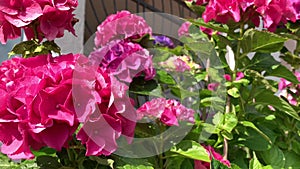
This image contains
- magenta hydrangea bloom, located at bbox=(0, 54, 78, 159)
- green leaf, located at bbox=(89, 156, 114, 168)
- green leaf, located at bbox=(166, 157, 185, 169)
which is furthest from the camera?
green leaf, located at bbox=(166, 157, 185, 169)

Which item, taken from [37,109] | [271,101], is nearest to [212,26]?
[271,101]

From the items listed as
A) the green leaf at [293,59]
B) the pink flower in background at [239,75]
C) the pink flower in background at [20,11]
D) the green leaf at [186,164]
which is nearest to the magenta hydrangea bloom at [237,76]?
the pink flower in background at [239,75]

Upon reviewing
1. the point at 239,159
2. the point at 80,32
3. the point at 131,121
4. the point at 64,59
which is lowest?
the point at 239,159

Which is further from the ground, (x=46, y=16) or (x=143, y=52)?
(x=46, y=16)

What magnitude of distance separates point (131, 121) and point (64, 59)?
0.18 metres

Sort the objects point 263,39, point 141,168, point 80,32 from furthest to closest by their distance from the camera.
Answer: point 80,32 → point 263,39 → point 141,168

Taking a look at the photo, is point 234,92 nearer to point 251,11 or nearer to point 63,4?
point 251,11

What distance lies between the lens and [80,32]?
2127 mm

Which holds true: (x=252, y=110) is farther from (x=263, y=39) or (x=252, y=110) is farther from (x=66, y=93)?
(x=66, y=93)

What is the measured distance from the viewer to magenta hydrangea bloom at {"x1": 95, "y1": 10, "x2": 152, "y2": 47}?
4.42 feet

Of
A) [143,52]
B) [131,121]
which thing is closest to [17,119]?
[131,121]

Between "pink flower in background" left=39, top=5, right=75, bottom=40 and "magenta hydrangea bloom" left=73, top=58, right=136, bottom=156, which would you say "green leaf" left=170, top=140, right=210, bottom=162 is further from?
"pink flower in background" left=39, top=5, right=75, bottom=40

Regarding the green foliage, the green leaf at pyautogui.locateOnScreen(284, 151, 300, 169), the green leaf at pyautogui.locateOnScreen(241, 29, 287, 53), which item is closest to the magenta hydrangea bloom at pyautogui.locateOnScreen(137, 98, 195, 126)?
the green foliage

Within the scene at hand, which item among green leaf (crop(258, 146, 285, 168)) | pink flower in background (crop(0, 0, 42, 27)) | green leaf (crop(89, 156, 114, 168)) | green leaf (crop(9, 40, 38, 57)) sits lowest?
green leaf (crop(258, 146, 285, 168))
